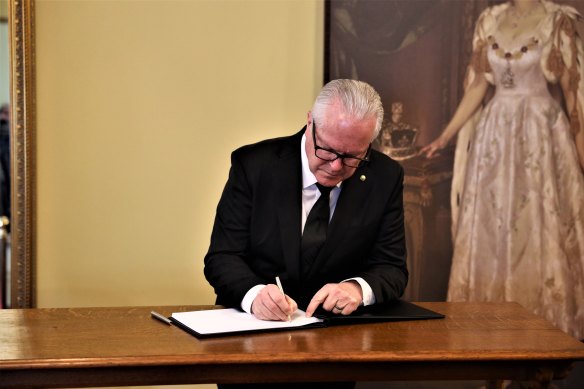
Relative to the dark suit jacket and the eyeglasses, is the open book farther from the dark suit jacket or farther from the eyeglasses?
the eyeglasses

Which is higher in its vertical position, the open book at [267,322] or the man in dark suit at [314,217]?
the man in dark suit at [314,217]

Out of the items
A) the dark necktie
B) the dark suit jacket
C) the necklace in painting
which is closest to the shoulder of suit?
the dark suit jacket

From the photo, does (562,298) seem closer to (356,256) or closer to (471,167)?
(471,167)

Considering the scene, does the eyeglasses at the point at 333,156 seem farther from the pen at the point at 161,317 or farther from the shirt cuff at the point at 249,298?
the pen at the point at 161,317

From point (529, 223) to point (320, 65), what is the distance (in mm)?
1406

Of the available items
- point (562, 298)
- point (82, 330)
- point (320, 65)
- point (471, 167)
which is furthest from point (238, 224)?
point (562, 298)

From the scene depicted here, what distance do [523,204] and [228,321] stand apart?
211 cm

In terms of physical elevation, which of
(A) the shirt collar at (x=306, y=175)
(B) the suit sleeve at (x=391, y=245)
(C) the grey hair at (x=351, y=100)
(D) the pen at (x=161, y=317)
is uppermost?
(C) the grey hair at (x=351, y=100)

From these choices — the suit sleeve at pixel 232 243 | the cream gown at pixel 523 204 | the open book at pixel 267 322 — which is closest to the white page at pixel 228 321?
Answer: the open book at pixel 267 322

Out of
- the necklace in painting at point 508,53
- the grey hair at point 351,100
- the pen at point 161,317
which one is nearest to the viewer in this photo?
the pen at point 161,317

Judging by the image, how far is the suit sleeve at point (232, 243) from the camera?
2.92 meters

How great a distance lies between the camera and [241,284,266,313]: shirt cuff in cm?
282

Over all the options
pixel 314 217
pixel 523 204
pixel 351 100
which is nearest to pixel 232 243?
pixel 314 217

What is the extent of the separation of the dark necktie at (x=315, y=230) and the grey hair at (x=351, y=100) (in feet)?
1.18
